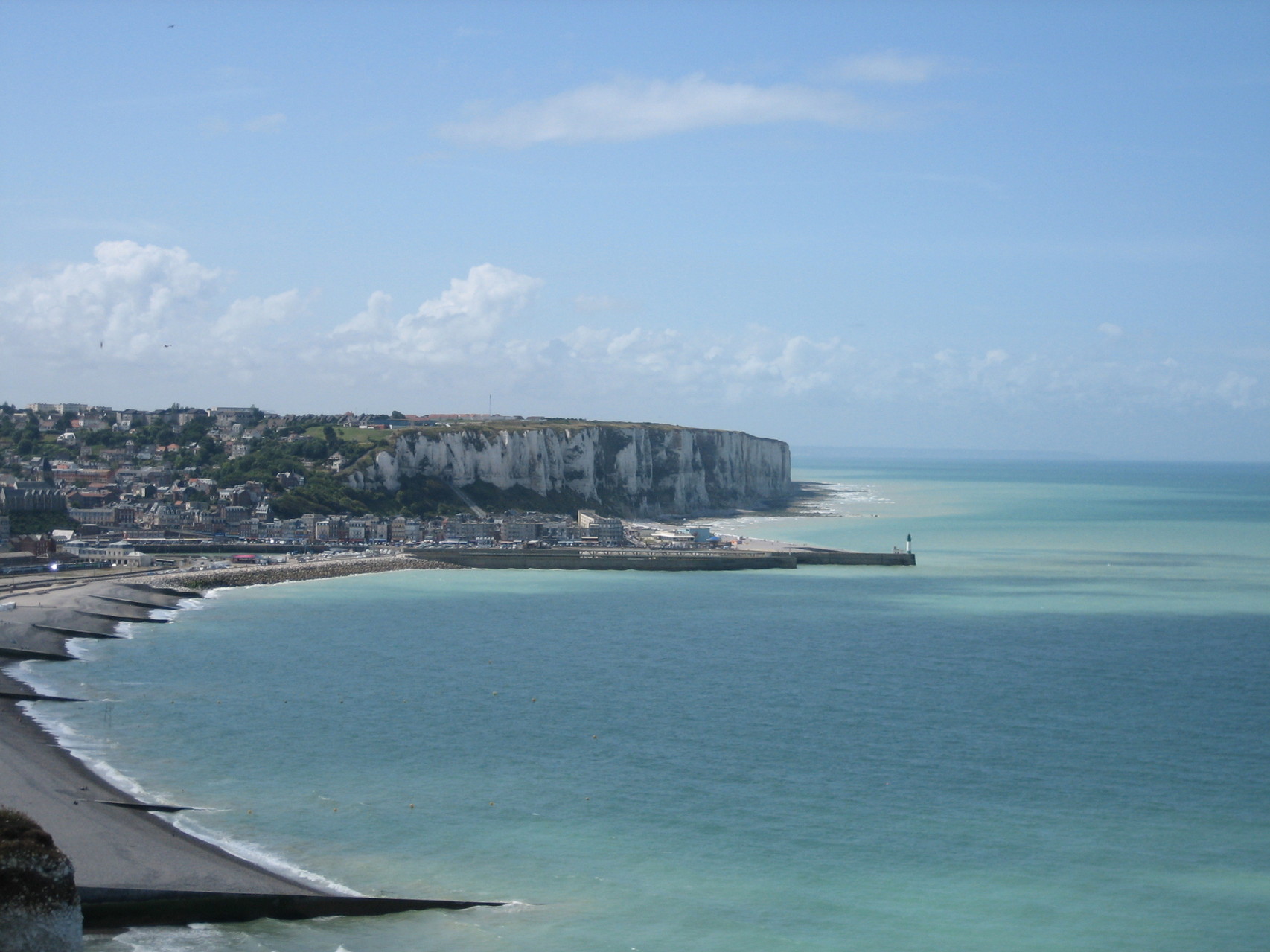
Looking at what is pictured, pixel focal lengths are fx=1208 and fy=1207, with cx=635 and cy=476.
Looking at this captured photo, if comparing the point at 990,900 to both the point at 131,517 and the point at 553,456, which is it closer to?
the point at 131,517

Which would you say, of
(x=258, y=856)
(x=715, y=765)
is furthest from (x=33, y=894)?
(x=715, y=765)

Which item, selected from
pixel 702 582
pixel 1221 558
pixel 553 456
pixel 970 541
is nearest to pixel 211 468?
pixel 553 456

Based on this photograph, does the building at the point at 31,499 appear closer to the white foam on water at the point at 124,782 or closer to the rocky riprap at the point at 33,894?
the white foam on water at the point at 124,782

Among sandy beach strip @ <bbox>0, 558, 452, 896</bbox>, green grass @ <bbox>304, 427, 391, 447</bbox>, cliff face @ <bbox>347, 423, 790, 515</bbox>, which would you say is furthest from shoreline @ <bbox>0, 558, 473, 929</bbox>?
green grass @ <bbox>304, 427, 391, 447</bbox>

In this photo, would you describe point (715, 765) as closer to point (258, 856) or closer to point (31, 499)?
point (258, 856)

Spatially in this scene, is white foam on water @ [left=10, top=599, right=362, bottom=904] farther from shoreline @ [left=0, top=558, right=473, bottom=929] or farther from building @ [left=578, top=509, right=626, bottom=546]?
building @ [left=578, top=509, right=626, bottom=546]

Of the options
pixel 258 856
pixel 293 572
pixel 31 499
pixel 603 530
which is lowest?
pixel 258 856
